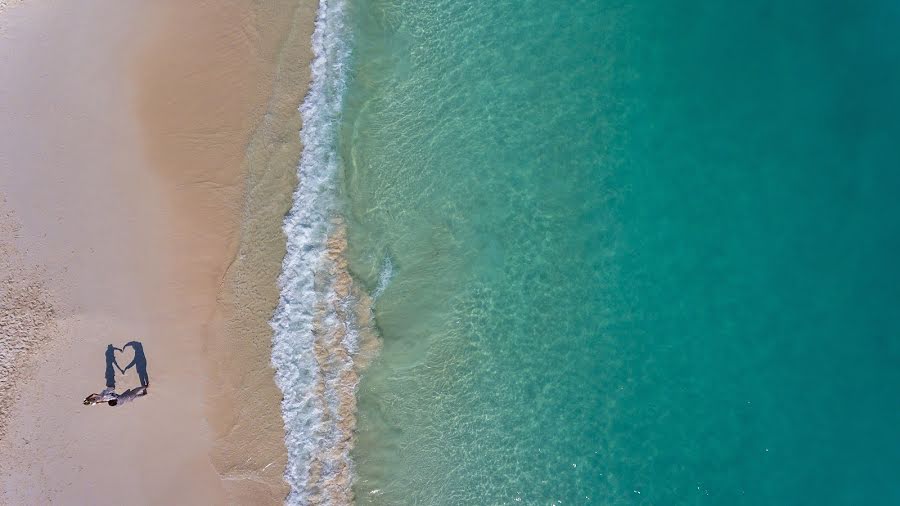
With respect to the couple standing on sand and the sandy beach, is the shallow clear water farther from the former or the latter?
the couple standing on sand

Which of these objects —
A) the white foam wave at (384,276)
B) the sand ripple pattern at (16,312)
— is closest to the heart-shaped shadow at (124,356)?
the sand ripple pattern at (16,312)

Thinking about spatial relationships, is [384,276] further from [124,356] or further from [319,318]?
[124,356]

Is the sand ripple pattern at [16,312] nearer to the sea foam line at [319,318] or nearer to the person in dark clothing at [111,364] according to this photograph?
the person in dark clothing at [111,364]

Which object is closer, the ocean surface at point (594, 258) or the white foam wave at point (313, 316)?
the white foam wave at point (313, 316)

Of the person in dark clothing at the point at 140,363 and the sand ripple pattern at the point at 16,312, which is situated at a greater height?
the sand ripple pattern at the point at 16,312

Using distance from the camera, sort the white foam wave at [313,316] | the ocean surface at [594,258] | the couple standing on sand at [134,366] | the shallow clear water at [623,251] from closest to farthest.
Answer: the couple standing on sand at [134,366] < the white foam wave at [313,316] < the ocean surface at [594,258] < the shallow clear water at [623,251]

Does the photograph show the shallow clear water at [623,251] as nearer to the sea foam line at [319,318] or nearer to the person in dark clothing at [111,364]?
the sea foam line at [319,318]

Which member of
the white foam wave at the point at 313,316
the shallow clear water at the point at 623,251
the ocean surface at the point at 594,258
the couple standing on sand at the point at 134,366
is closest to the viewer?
the couple standing on sand at the point at 134,366

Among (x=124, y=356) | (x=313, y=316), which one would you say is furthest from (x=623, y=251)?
(x=124, y=356)
